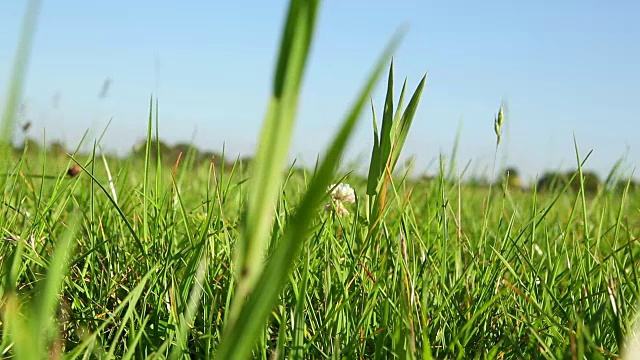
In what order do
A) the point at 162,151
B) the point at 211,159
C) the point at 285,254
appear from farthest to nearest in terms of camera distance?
A: the point at 162,151 < the point at 211,159 < the point at 285,254

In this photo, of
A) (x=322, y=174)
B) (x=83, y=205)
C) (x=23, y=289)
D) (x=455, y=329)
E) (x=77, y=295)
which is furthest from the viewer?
(x=83, y=205)

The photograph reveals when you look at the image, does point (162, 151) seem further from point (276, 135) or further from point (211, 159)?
point (276, 135)

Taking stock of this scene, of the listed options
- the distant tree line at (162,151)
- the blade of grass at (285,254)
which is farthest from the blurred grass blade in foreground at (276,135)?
the distant tree line at (162,151)

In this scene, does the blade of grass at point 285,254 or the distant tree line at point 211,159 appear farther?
the distant tree line at point 211,159

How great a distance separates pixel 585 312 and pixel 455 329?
0.27m

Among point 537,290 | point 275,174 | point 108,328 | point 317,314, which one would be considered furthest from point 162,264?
point 275,174

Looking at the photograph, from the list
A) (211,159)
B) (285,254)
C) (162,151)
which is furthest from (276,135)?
(162,151)

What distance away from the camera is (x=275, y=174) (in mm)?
367

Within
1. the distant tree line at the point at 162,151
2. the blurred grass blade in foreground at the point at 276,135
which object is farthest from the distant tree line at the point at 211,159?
the blurred grass blade in foreground at the point at 276,135

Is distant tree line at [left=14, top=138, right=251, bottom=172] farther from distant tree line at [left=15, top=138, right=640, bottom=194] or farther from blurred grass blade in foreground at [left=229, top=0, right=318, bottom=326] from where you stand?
blurred grass blade in foreground at [left=229, top=0, right=318, bottom=326]

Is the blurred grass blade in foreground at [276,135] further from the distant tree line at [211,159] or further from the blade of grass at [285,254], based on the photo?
the distant tree line at [211,159]

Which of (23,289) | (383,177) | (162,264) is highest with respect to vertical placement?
(383,177)

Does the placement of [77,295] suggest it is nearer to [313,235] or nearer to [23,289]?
[23,289]

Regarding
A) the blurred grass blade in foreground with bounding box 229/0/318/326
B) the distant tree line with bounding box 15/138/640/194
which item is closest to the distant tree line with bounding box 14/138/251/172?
the distant tree line with bounding box 15/138/640/194
